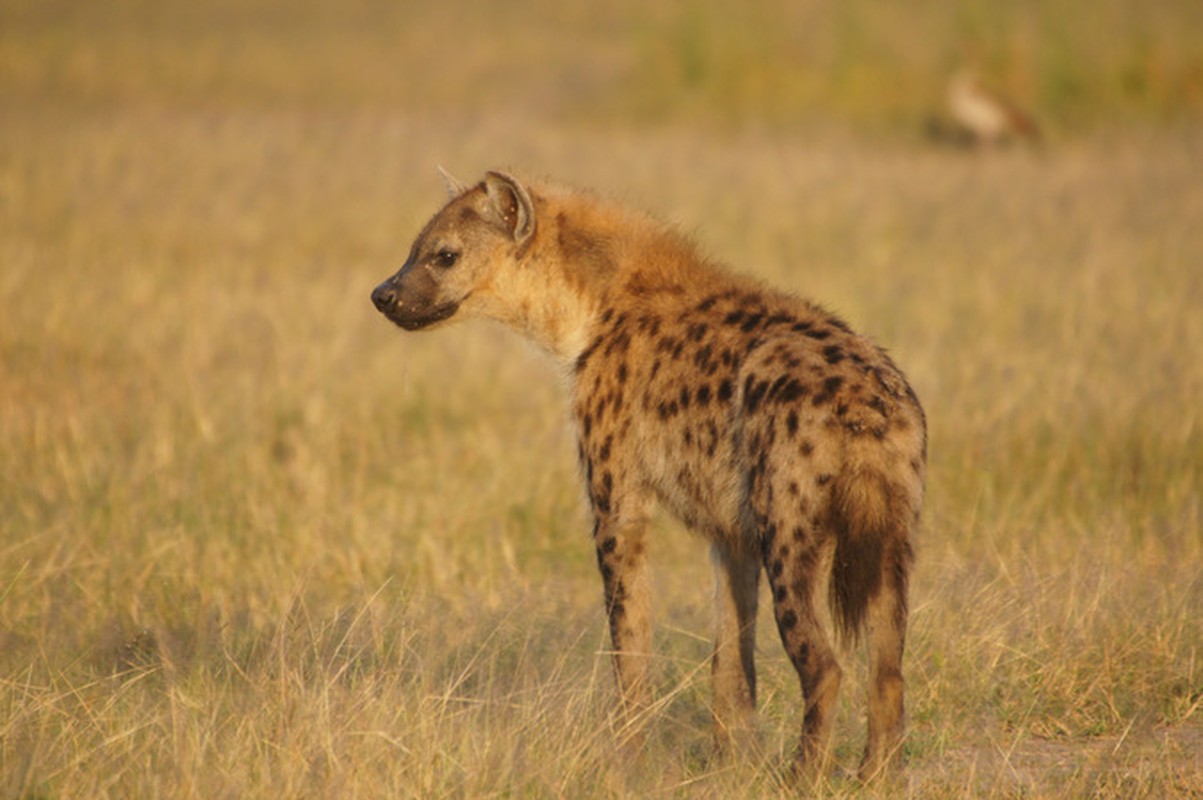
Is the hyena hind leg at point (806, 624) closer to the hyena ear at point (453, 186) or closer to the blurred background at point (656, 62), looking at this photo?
the hyena ear at point (453, 186)

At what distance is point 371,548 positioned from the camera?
565cm

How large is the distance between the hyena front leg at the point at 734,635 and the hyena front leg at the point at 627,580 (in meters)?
0.19

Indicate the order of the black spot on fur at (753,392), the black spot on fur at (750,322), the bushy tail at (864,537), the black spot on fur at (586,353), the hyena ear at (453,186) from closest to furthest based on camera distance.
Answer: the bushy tail at (864,537) < the black spot on fur at (753,392) < the black spot on fur at (750,322) < the black spot on fur at (586,353) < the hyena ear at (453,186)

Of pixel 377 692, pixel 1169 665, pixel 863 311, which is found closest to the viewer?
pixel 377 692

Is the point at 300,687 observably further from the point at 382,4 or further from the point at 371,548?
the point at 382,4

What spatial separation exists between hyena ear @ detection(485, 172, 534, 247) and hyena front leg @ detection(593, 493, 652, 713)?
2.80 feet

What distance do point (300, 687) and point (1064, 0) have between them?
1988cm

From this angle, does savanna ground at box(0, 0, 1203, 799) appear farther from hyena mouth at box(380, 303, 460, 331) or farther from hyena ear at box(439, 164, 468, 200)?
hyena ear at box(439, 164, 468, 200)

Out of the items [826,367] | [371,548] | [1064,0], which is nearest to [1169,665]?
[826,367]

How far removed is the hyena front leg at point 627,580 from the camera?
4078 millimetres

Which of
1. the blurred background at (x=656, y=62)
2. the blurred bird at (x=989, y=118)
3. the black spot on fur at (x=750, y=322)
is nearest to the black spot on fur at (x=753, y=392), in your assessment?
the black spot on fur at (x=750, y=322)

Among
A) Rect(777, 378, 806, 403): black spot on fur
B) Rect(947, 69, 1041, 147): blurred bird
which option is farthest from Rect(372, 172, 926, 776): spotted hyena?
Rect(947, 69, 1041, 147): blurred bird

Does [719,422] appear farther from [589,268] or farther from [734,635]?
[589,268]

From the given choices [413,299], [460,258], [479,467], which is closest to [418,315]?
[413,299]
